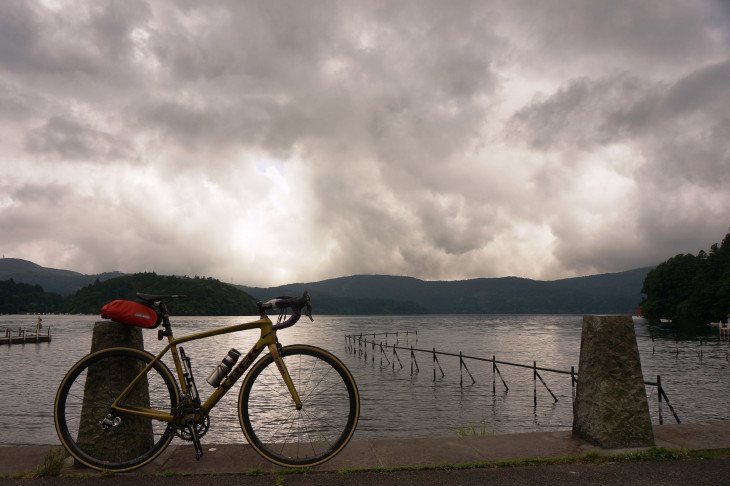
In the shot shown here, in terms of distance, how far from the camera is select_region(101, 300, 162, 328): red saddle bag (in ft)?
16.9

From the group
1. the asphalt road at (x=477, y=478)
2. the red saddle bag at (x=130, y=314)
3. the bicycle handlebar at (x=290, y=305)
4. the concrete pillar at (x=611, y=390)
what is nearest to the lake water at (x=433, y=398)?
the concrete pillar at (x=611, y=390)

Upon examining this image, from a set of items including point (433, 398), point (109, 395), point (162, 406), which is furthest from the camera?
point (433, 398)

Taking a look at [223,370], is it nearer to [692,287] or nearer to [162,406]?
[162,406]

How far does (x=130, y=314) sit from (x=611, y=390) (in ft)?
19.7

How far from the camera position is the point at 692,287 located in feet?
430

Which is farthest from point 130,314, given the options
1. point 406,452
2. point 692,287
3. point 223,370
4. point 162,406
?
point 692,287

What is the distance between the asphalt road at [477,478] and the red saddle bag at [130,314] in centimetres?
158

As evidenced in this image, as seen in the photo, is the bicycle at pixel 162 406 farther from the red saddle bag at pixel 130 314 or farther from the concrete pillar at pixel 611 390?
the concrete pillar at pixel 611 390

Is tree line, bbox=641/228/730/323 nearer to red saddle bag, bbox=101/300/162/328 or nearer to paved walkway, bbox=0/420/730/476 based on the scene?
paved walkway, bbox=0/420/730/476

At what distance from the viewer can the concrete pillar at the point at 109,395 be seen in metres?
5.19

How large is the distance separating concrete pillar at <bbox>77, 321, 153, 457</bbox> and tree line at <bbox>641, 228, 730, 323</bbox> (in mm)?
128524

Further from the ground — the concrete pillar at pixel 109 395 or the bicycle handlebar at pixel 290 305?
the bicycle handlebar at pixel 290 305

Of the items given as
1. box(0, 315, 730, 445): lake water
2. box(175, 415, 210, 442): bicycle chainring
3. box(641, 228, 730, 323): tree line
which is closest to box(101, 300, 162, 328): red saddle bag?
box(175, 415, 210, 442): bicycle chainring

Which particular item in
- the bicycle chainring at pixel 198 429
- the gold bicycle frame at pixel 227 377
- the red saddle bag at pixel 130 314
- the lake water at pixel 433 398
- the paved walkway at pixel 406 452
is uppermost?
the red saddle bag at pixel 130 314
